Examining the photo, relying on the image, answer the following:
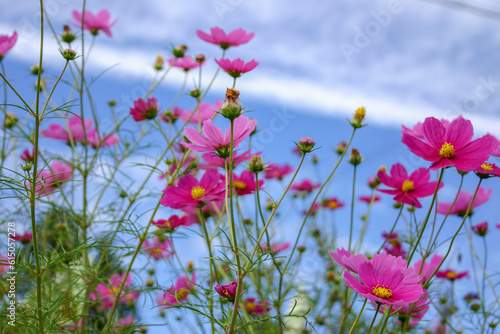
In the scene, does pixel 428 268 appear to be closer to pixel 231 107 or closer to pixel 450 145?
pixel 450 145

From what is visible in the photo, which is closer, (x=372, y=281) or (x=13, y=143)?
(x=372, y=281)

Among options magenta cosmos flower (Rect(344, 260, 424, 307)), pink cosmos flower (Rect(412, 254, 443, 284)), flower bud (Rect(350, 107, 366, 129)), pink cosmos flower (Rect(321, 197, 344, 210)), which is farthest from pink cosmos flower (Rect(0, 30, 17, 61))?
pink cosmos flower (Rect(321, 197, 344, 210))

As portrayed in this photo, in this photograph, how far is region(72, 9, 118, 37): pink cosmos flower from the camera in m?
1.32

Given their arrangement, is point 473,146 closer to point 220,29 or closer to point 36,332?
point 220,29

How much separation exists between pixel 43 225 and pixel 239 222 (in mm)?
804

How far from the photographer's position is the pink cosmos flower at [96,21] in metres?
1.32

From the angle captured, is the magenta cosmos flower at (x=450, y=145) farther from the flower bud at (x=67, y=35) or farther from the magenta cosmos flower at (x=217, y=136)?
the flower bud at (x=67, y=35)

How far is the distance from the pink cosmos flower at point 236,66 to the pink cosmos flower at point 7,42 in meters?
0.48

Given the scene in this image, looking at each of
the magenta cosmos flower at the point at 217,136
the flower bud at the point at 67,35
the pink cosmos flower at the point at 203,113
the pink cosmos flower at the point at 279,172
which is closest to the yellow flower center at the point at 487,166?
the magenta cosmos flower at the point at 217,136

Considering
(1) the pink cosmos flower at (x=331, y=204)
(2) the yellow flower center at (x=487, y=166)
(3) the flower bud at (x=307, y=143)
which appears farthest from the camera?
(1) the pink cosmos flower at (x=331, y=204)

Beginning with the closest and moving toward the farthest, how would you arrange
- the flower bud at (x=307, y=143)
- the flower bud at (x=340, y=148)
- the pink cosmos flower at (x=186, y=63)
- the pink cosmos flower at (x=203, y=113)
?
the flower bud at (x=307, y=143) → the pink cosmos flower at (x=203, y=113) → the pink cosmos flower at (x=186, y=63) → the flower bud at (x=340, y=148)

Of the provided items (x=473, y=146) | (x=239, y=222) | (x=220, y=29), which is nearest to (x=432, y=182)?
(x=473, y=146)

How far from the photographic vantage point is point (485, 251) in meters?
1.25

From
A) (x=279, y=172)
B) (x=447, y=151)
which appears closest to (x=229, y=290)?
(x=447, y=151)
